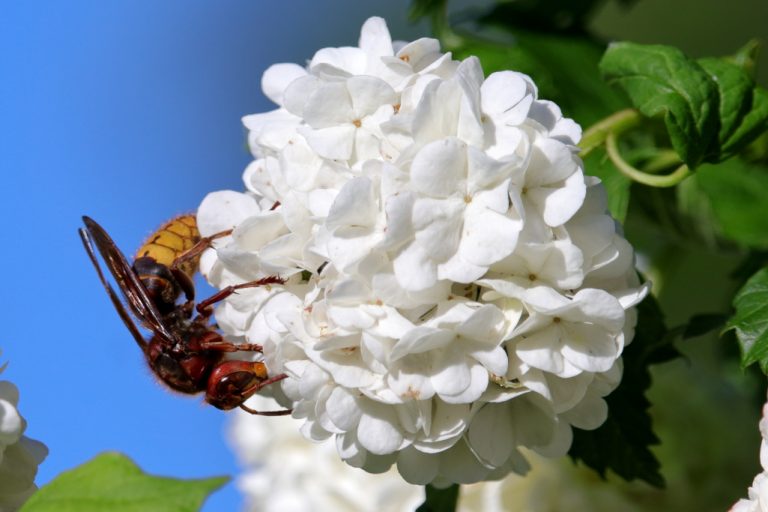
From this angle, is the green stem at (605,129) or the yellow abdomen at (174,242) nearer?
the green stem at (605,129)

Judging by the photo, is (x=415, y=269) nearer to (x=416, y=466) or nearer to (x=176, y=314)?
(x=416, y=466)

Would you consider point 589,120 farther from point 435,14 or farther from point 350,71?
point 350,71

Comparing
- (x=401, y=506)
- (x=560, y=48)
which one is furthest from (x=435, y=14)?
(x=401, y=506)

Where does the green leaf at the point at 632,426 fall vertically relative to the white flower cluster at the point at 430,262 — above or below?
below

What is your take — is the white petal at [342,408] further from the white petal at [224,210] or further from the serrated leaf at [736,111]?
the serrated leaf at [736,111]

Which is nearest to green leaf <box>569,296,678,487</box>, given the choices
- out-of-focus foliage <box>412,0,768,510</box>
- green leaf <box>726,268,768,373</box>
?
out-of-focus foliage <box>412,0,768,510</box>

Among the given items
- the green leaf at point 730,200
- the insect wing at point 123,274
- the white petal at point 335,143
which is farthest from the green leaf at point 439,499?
the green leaf at point 730,200

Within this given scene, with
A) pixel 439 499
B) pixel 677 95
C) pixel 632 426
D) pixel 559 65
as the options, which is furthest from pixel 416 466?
pixel 559 65
